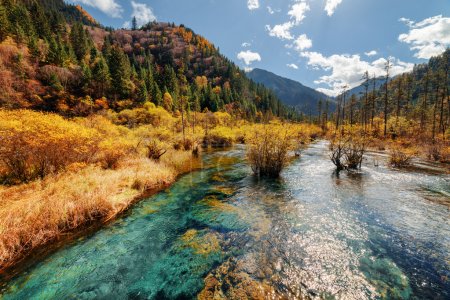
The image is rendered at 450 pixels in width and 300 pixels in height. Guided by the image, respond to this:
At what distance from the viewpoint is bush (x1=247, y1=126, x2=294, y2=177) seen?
1416 centimetres

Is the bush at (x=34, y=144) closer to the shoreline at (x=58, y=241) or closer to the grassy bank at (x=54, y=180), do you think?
the grassy bank at (x=54, y=180)

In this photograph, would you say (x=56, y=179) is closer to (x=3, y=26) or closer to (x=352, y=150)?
(x=352, y=150)

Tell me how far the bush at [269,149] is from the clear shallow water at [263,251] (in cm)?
358

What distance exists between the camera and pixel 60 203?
7.65m

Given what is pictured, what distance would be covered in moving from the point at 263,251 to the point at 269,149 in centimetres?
883

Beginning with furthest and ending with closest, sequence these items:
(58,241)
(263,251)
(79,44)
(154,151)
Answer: (79,44)
(154,151)
(58,241)
(263,251)

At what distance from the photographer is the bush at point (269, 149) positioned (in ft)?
46.4

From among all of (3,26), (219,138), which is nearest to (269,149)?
(219,138)

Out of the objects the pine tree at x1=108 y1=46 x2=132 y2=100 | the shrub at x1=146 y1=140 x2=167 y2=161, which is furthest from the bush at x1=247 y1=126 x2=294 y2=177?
the pine tree at x1=108 y1=46 x2=132 y2=100

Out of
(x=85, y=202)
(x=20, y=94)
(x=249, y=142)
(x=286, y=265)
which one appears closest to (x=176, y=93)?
(x=20, y=94)

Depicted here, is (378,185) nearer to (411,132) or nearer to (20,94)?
(411,132)

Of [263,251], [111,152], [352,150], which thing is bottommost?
[263,251]

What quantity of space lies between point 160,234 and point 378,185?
13.3 meters

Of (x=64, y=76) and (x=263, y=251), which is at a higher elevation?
(x=64, y=76)
